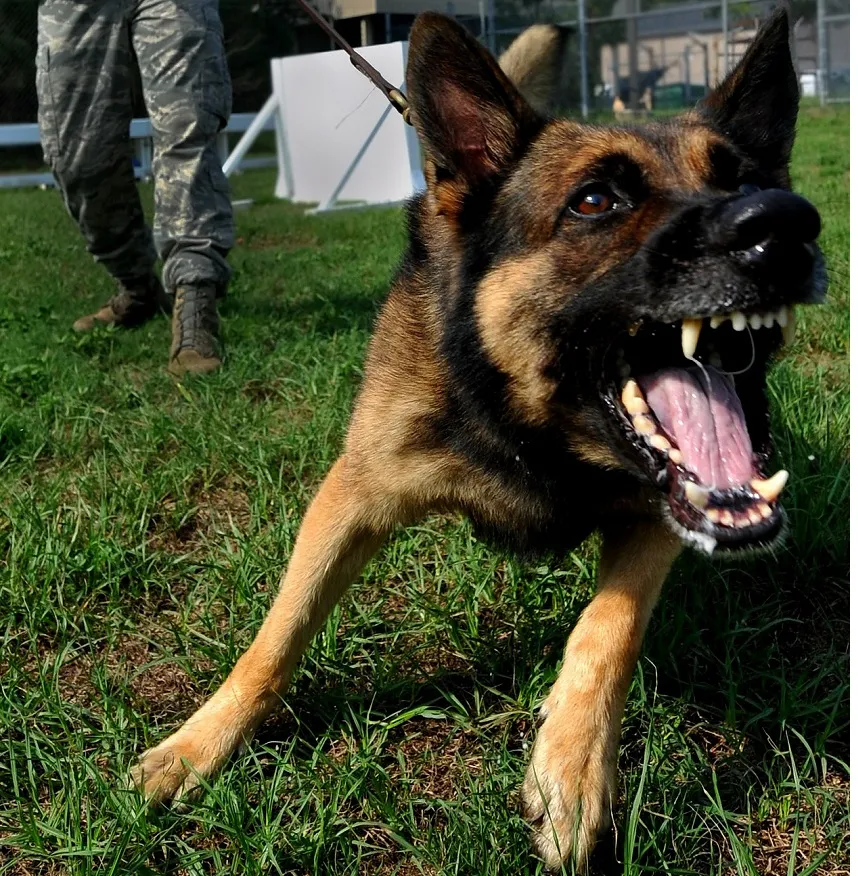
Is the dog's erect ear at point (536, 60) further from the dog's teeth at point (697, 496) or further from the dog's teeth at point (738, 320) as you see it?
the dog's teeth at point (697, 496)

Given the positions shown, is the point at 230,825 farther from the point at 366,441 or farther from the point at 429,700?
the point at 366,441

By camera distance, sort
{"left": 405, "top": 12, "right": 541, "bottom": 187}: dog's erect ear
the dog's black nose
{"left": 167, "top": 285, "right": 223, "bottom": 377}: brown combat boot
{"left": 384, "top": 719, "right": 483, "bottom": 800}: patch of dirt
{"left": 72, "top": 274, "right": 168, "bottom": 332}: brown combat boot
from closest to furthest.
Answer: the dog's black nose < {"left": 384, "top": 719, "right": 483, "bottom": 800}: patch of dirt < {"left": 405, "top": 12, "right": 541, "bottom": 187}: dog's erect ear < {"left": 167, "top": 285, "right": 223, "bottom": 377}: brown combat boot < {"left": 72, "top": 274, "right": 168, "bottom": 332}: brown combat boot

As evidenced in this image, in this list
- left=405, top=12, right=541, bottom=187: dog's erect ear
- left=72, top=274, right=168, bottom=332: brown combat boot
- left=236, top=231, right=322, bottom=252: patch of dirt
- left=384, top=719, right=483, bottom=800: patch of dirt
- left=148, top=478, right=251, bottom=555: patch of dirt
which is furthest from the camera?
left=236, top=231, right=322, bottom=252: patch of dirt

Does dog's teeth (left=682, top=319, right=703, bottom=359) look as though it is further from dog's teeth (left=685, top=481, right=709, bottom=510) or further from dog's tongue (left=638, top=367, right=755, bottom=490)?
dog's teeth (left=685, top=481, right=709, bottom=510)

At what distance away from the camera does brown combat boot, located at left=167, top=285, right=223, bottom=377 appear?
15.4ft

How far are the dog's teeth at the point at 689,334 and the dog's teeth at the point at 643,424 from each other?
162 millimetres

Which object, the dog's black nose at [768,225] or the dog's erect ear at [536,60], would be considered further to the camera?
the dog's erect ear at [536,60]

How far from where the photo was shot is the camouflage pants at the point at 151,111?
4.71 metres

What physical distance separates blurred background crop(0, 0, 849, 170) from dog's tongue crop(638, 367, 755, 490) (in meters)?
11.6

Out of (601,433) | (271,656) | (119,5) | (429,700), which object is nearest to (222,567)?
(271,656)

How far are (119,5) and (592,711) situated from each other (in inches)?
166

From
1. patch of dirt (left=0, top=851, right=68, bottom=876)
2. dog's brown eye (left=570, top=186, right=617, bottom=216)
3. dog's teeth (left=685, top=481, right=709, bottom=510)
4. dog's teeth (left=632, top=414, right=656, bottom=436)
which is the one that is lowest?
patch of dirt (left=0, top=851, right=68, bottom=876)

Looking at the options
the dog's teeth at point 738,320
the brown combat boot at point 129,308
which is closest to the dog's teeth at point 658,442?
the dog's teeth at point 738,320

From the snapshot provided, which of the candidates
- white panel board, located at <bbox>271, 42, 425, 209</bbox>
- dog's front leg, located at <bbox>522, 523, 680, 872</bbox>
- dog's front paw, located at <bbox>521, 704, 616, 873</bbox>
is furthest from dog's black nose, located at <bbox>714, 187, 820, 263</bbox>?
white panel board, located at <bbox>271, 42, 425, 209</bbox>
